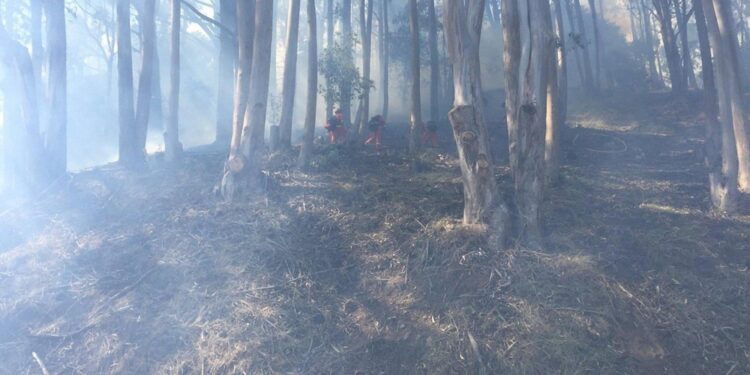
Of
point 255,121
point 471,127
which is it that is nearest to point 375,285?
point 471,127

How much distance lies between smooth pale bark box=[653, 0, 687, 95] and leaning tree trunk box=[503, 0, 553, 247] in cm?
1308

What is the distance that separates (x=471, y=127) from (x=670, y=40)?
15.3 meters

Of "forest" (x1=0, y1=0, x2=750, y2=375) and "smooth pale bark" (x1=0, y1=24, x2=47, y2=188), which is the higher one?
"smooth pale bark" (x1=0, y1=24, x2=47, y2=188)

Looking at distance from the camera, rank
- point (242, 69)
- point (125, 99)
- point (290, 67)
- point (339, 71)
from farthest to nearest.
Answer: point (339, 71) → point (125, 99) → point (290, 67) → point (242, 69)

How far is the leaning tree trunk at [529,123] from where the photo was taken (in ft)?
24.1

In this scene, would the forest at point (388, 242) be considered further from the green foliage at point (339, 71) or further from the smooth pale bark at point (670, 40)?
the smooth pale bark at point (670, 40)

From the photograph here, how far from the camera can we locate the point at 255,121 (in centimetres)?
985

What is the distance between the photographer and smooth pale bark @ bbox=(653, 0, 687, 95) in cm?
1820

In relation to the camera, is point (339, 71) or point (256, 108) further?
point (339, 71)

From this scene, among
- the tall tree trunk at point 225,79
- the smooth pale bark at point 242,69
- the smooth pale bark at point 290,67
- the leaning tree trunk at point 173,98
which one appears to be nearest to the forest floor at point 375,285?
the smooth pale bark at point 242,69

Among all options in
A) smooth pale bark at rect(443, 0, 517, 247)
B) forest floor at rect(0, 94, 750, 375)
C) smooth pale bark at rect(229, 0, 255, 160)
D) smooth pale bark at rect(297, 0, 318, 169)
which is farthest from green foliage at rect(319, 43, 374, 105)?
smooth pale bark at rect(443, 0, 517, 247)

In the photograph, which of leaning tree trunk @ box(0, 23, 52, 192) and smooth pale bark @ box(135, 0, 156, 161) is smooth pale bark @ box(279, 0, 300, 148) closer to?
smooth pale bark @ box(135, 0, 156, 161)

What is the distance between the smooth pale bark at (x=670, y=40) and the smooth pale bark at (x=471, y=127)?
13666 mm

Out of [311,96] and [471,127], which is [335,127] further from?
[471,127]
